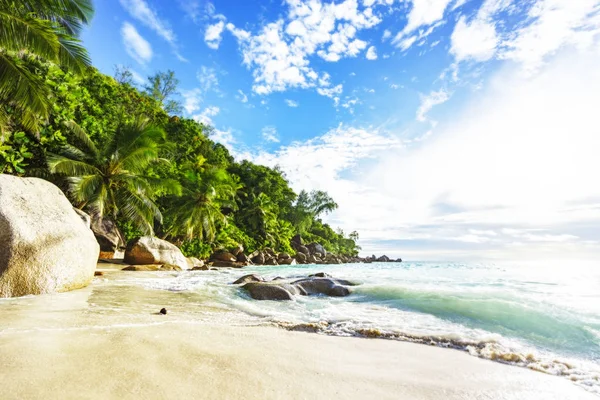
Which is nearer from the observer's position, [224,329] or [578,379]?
[578,379]

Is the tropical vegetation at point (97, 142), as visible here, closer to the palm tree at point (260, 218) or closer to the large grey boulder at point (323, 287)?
the palm tree at point (260, 218)

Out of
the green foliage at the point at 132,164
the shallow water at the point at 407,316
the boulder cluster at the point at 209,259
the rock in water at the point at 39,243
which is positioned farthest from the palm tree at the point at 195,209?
the rock in water at the point at 39,243

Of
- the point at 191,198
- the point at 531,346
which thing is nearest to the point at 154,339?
the point at 531,346

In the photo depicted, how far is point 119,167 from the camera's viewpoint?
13414mm

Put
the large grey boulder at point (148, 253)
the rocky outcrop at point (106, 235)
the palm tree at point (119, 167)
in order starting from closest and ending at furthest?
the palm tree at point (119, 167)
the large grey boulder at point (148, 253)
the rocky outcrop at point (106, 235)

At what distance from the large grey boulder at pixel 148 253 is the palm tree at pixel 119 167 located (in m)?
0.83

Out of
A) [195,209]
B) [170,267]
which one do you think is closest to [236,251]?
[195,209]

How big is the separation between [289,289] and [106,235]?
11.7 m

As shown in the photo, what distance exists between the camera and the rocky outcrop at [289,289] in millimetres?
6793

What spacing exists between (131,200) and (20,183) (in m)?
7.85

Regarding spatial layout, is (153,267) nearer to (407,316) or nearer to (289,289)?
(289,289)

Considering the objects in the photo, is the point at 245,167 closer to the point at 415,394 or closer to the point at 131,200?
the point at 131,200

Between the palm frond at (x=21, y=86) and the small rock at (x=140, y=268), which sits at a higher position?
the palm frond at (x=21, y=86)

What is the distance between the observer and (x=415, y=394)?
7.26 ft
